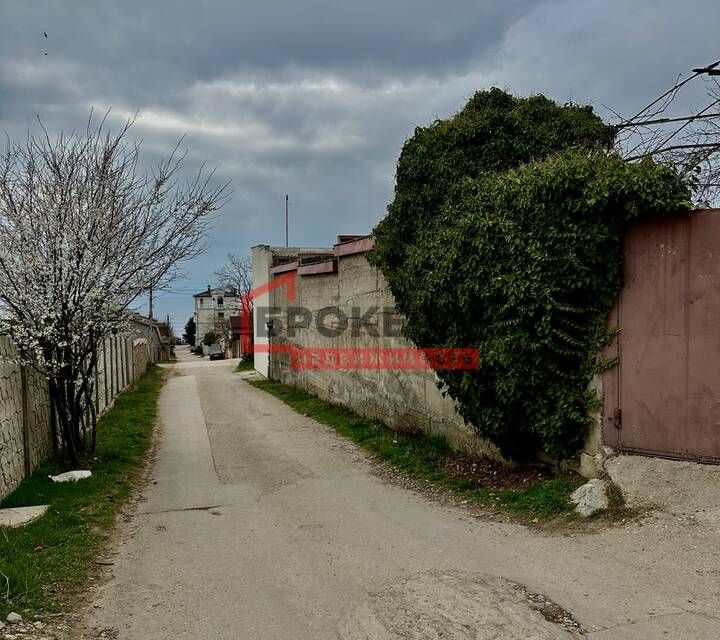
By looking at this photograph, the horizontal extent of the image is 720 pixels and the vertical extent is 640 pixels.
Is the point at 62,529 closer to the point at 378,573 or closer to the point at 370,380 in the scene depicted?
the point at 378,573

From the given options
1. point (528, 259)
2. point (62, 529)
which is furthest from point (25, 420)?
point (528, 259)

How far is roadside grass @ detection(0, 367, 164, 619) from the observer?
4453mm

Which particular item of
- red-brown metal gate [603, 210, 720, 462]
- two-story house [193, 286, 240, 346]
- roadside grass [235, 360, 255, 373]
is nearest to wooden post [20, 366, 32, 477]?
red-brown metal gate [603, 210, 720, 462]

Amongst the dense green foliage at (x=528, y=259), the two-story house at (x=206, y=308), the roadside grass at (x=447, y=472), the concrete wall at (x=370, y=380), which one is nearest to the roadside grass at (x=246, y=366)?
the concrete wall at (x=370, y=380)

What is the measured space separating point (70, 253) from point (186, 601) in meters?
5.27

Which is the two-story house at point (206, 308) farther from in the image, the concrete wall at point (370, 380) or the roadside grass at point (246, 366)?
the concrete wall at point (370, 380)

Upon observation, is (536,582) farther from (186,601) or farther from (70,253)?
(70,253)

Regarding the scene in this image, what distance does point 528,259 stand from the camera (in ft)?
20.7

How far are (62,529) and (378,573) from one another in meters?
3.28

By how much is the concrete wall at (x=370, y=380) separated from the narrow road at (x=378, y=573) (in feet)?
6.25

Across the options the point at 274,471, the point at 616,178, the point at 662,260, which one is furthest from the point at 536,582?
the point at 274,471

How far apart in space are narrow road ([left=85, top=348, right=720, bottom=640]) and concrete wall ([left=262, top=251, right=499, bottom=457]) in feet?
6.25

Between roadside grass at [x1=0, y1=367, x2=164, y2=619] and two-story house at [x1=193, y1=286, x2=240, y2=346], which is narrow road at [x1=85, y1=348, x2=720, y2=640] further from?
two-story house at [x1=193, y1=286, x2=240, y2=346]

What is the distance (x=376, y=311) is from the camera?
1141cm
